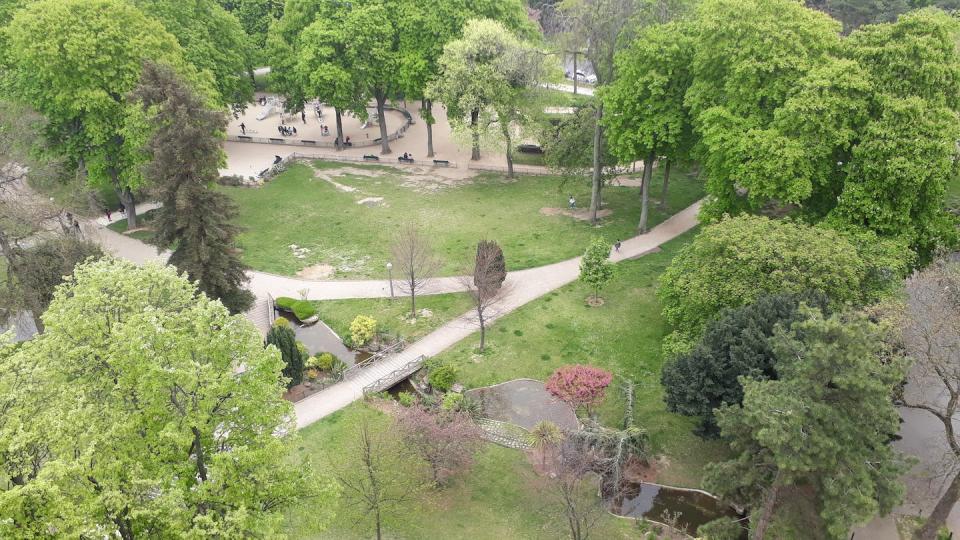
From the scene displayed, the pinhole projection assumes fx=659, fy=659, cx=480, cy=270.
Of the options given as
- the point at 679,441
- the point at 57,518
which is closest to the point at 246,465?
the point at 57,518

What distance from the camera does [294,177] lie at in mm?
54375

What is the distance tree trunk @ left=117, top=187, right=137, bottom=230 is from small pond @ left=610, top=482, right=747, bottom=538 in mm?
38188

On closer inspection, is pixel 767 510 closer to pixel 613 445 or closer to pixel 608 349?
pixel 613 445

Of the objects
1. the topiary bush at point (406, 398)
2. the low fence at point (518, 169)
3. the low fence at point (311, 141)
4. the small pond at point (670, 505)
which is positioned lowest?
the small pond at point (670, 505)

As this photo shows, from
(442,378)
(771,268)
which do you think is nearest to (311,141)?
(442,378)

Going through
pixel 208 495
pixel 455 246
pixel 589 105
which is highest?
pixel 589 105

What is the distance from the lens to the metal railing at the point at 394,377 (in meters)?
29.9

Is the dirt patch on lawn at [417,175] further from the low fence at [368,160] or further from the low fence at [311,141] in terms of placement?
the low fence at [311,141]

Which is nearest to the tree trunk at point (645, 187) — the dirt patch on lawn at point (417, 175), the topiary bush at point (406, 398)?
the dirt patch on lawn at point (417, 175)

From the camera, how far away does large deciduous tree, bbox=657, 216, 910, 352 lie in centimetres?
2572

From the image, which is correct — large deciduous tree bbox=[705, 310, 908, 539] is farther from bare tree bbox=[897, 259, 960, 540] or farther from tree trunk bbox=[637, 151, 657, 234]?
tree trunk bbox=[637, 151, 657, 234]

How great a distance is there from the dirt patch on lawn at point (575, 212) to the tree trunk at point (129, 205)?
2855 cm

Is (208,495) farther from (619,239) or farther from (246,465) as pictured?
(619,239)

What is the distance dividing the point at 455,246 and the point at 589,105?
12868 mm
